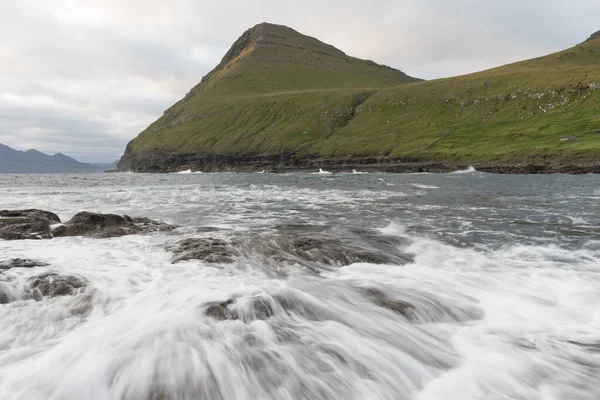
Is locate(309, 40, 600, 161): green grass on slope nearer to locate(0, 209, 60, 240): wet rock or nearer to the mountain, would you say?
the mountain

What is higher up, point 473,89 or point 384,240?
point 473,89

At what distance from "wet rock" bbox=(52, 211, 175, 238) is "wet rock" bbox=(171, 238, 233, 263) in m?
3.77

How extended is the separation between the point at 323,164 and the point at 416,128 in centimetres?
3441

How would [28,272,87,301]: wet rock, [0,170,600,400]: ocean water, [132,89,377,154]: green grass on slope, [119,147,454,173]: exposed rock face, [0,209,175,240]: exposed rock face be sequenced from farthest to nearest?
[132,89,377,154]: green grass on slope → [119,147,454,173]: exposed rock face → [0,209,175,240]: exposed rock face → [28,272,87,301]: wet rock → [0,170,600,400]: ocean water

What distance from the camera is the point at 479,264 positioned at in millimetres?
11500

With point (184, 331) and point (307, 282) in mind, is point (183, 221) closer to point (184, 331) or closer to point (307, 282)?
point (307, 282)

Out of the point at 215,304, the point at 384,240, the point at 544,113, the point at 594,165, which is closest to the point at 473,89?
the point at 544,113

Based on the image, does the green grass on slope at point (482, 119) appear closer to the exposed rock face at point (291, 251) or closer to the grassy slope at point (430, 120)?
the grassy slope at point (430, 120)

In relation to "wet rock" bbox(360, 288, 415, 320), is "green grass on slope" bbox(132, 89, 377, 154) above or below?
above

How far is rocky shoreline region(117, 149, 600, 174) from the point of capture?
6312 cm

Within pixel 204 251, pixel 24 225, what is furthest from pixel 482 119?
pixel 24 225

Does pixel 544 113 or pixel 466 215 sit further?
pixel 544 113

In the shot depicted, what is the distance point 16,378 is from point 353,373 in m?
4.94

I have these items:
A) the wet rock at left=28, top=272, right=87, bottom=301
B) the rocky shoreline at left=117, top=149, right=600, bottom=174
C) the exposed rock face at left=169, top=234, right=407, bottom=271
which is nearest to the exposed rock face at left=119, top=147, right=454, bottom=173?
the rocky shoreline at left=117, top=149, right=600, bottom=174
